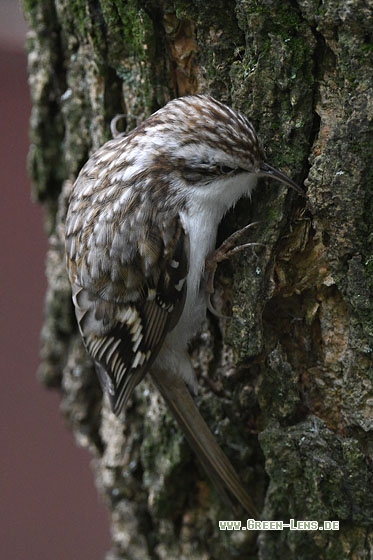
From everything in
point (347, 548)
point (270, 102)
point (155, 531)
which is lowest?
point (155, 531)

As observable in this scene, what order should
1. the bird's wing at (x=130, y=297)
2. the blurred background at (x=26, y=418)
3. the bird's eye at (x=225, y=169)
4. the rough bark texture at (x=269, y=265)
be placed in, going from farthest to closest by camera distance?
1. the blurred background at (x=26, y=418)
2. the bird's wing at (x=130, y=297)
3. the bird's eye at (x=225, y=169)
4. the rough bark texture at (x=269, y=265)

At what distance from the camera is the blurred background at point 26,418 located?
3.70 meters

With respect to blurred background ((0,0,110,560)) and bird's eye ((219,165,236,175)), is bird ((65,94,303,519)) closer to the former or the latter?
bird's eye ((219,165,236,175))

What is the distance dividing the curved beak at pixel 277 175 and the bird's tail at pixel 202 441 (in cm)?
61

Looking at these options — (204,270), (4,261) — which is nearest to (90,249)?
(204,270)

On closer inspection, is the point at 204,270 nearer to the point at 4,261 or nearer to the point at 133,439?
the point at 133,439

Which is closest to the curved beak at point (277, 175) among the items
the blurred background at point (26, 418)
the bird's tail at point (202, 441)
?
the bird's tail at point (202, 441)

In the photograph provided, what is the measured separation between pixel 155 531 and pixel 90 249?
0.91 meters

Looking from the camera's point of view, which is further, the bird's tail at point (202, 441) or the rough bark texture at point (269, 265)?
the bird's tail at point (202, 441)

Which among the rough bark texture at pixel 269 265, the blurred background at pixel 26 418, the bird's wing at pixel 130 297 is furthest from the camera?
the blurred background at pixel 26 418

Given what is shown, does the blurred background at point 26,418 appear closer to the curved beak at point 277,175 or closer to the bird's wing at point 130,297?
the bird's wing at point 130,297

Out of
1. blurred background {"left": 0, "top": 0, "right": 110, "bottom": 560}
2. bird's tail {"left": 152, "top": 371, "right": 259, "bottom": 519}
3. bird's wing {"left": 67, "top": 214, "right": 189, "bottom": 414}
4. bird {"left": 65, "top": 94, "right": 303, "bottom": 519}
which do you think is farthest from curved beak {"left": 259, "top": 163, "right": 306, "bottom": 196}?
blurred background {"left": 0, "top": 0, "right": 110, "bottom": 560}

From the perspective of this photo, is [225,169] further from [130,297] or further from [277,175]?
[130,297]

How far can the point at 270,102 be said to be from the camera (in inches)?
60.9
